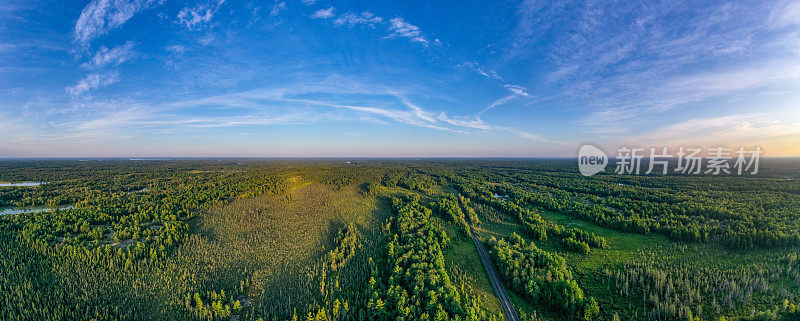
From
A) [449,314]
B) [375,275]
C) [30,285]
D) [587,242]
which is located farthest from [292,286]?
[587,242]

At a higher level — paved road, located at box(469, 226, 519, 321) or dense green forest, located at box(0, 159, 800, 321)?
dense green forest, located at box(0, 159, 800, 321)

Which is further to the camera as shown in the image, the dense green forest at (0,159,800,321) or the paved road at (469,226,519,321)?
the paved road at (469,226,519,321)

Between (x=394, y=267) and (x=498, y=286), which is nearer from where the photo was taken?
(x=498, y=286)

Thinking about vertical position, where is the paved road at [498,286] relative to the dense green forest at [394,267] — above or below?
below

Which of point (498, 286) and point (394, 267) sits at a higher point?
point (394, 267)

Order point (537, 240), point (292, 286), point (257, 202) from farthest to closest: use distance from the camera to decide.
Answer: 1. point (257, 202)
2. point (537, 240)
3. point (292, 286)

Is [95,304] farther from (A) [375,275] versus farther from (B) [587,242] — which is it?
(B) [587,242]

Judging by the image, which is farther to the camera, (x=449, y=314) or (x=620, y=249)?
(x=620, y=249)

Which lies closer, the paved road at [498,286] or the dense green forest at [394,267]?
the dense green forest at [394,267]
